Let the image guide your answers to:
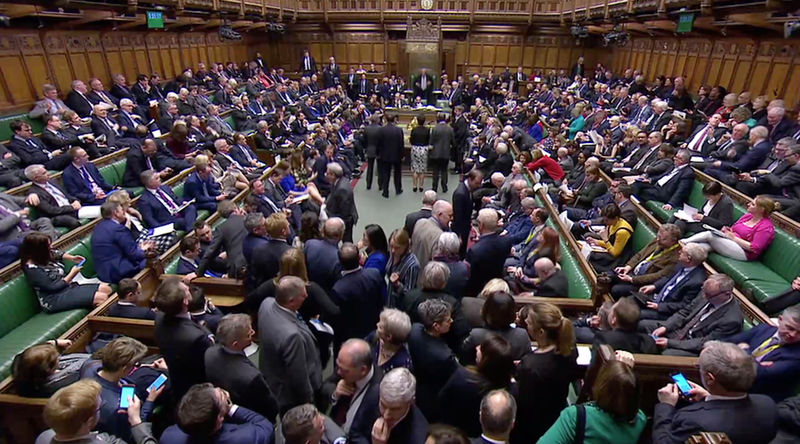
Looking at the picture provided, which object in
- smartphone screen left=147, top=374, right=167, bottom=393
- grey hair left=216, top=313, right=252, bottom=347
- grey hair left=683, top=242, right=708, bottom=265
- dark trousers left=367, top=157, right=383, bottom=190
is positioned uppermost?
grey hair left=216, top=313, right=252, bottom=347

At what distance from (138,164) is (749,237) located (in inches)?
283

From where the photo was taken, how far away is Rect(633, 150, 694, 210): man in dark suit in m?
5.30

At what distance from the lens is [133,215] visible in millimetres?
4652

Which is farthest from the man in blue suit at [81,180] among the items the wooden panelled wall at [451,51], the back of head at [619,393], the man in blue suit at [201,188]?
the wooden panelled wall at [451,51]

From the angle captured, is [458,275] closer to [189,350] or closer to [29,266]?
[189,350]

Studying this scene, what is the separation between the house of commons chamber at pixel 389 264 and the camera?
6.52 feet

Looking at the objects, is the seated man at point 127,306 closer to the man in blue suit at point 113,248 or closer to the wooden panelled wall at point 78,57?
the man in blue suit at point 113,248

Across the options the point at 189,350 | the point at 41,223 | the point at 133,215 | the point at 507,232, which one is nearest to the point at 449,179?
the point at 507,232

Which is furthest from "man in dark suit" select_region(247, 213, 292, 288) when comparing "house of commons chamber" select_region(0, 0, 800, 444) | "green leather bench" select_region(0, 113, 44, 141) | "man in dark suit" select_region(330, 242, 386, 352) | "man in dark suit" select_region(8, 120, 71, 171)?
"green leather bench" select_region(0, 113, 44, 141)

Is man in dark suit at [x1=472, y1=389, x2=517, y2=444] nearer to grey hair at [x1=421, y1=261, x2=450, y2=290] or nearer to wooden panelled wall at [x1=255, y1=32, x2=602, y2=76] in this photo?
grey hair at [x1=421, y1=261, x2=450, y2=290]

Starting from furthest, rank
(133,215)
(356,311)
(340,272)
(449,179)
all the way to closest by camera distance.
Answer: (449,179), (133,215), (340,272), (356,311)

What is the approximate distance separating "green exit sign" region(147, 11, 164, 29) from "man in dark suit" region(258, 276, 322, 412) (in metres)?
8.83

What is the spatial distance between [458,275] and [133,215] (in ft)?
11.9

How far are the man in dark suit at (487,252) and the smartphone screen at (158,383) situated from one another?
7.85ft
